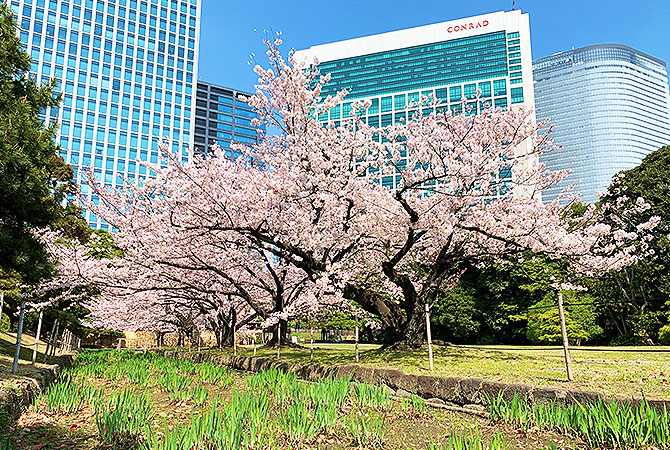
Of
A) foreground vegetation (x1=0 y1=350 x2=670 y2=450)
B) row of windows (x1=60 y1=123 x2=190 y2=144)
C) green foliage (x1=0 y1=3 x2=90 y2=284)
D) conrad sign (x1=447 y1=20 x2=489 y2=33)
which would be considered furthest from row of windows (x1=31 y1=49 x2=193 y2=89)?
foreground vegetation (x1=0 y1=350 x2=670 y2=450)

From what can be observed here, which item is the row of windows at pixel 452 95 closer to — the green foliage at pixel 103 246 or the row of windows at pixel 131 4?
the row of windows at pixel 131 4

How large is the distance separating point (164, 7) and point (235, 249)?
75.0 metres

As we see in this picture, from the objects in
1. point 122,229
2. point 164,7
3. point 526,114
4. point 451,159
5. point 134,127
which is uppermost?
point 164,7

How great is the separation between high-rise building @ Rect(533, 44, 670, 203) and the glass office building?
9644 cm

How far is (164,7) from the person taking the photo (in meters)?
72.7

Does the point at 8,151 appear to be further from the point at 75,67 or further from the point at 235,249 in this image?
the point at 75,67

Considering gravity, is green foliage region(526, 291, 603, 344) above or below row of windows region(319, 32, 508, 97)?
below

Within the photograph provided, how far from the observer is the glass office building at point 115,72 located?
61.7 metres

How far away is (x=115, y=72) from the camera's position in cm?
6681

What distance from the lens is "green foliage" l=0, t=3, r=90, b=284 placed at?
6867 millimetres

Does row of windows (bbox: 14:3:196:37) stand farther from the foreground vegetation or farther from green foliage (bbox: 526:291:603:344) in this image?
the foreground vegetation

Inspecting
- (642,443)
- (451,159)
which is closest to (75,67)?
(451,159)

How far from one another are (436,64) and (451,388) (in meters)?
85.8

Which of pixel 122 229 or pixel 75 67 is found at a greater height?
pixel 75 67
